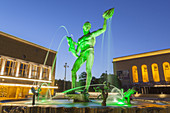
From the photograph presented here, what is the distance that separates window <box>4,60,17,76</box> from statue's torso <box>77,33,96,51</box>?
70.3 feet

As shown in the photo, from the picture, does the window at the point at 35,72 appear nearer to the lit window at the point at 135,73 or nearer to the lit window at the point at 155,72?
the lit window at the point at 135,73

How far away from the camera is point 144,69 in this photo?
37.2 m

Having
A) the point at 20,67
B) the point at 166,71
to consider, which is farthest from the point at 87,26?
the point at 166,71

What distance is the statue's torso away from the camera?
5867mm

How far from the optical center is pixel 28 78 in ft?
83.7

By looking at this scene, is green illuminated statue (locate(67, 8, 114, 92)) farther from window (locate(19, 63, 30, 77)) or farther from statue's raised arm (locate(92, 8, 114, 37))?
window (locate(19, 63, 30, 77))

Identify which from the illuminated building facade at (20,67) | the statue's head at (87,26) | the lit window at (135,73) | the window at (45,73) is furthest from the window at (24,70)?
the lit window at (135,73)

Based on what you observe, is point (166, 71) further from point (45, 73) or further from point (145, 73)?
point (45, 73)

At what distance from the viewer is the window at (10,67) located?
22.9 metres

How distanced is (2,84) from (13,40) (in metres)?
8.13

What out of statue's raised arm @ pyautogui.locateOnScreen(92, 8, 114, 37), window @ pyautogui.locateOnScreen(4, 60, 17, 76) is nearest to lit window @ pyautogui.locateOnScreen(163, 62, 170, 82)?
statue's raised arm @ pyautogui.locateOnScreen(92, 8, 114, 37)

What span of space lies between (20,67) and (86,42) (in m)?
22.9

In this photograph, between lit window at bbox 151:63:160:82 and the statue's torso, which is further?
lit window at bbox 151:63:160:82

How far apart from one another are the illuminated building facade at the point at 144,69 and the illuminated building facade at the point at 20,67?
2036cm
